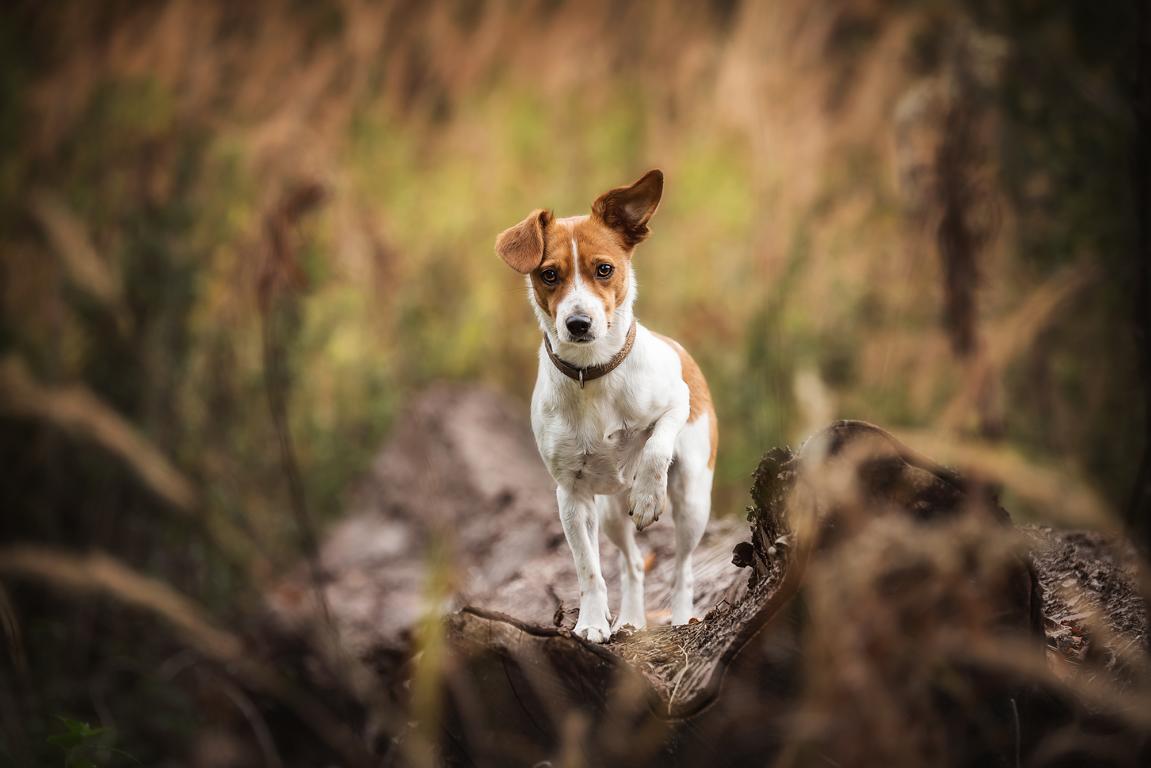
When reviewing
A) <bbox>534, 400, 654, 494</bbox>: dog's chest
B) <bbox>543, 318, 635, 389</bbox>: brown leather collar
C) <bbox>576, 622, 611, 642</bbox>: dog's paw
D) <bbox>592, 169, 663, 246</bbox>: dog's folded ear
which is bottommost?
<bbox>576, 622, 611, 642</bbox>: dog's paw

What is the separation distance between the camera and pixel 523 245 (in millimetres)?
2961

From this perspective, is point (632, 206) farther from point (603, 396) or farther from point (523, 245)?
point (603, 396)

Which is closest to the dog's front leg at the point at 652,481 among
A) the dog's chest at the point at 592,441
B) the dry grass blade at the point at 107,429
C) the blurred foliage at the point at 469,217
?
the dog's chest at the point at 592,441

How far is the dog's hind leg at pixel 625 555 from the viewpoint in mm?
3234

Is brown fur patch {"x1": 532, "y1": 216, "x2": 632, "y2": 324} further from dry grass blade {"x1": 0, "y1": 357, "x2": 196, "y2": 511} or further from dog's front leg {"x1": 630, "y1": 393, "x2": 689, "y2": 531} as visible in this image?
dry grass blade {"x1": 0, "y1": 357, "x2": 196, "y2": 511}

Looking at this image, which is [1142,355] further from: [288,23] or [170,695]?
[288,23]

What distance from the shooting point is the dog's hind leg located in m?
3.23

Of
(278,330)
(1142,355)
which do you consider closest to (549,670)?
(1142,355)

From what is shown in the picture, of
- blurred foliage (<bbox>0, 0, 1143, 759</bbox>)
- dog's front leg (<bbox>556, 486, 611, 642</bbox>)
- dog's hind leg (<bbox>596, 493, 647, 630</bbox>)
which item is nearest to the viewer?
dog's front leg (<bbox>556, 486, 611, 642</bbox>)

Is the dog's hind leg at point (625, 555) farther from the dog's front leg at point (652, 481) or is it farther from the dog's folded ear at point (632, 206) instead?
the dog's folded ear at point (632, 206)

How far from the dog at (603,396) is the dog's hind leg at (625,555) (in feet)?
0.05

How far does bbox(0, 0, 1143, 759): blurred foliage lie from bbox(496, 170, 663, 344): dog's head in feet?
3.90

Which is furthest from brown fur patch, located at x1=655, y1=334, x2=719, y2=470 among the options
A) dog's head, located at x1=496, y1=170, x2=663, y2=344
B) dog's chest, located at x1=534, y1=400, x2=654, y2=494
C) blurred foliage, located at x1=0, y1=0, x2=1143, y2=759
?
blurred foliage, located at x1=0, y1=0, x2=1143, y2=759

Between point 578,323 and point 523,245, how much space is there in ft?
1.13
